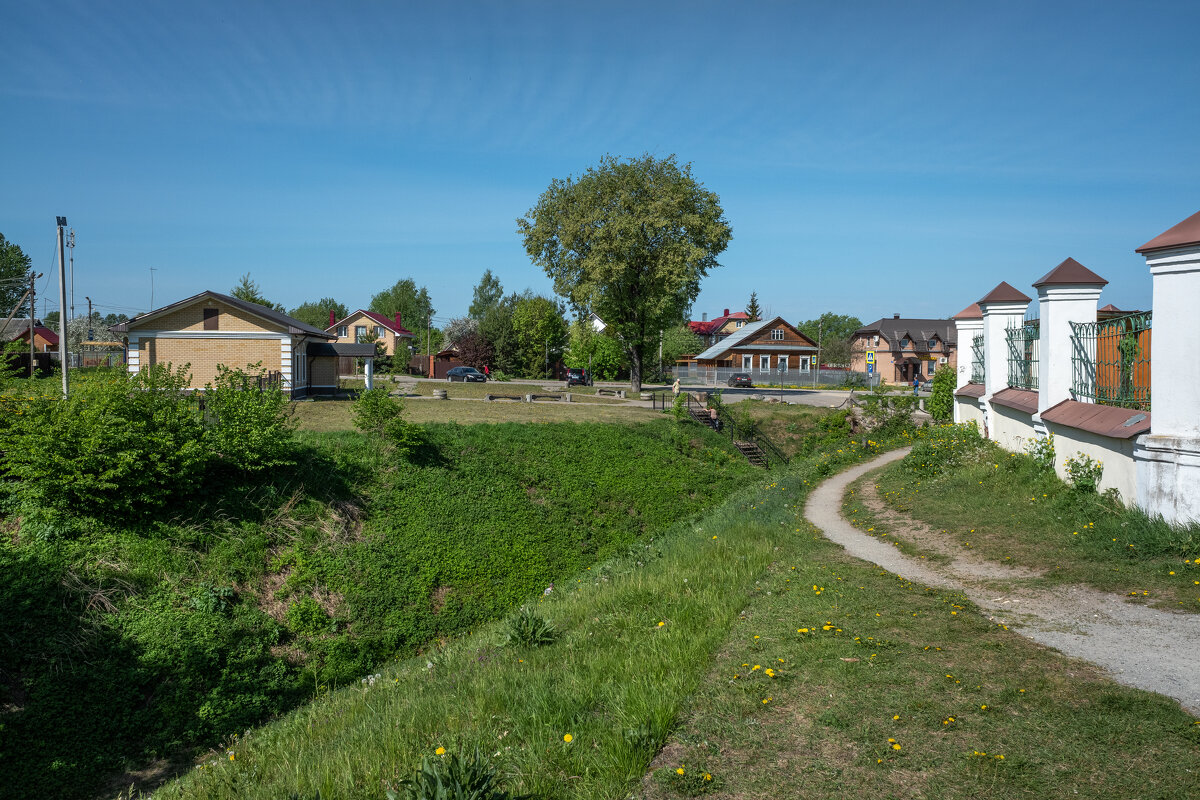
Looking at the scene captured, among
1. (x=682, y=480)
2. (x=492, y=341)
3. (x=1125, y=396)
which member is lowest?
(x=682, y=480)

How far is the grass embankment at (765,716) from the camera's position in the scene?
4086 millimetres

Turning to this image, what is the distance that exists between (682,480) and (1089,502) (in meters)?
15.4

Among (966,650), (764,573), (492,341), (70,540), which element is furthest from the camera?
(492,341)

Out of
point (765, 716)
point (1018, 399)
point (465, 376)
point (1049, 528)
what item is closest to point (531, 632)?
point (765, 716)

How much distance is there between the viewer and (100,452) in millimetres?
11867

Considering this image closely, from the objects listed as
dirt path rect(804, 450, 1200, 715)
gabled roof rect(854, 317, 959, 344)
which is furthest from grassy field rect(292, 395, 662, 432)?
gabled roof rect(854, 317, 959, 344)

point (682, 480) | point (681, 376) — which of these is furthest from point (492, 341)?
point (682, 480)

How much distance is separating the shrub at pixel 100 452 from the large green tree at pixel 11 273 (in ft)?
251

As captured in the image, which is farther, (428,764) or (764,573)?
(764,573)

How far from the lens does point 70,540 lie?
11.3 m

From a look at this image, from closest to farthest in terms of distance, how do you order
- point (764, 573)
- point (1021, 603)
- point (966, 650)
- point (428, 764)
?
point (428, 764), point (966, 650), point (1021, 603), point (764, 573)

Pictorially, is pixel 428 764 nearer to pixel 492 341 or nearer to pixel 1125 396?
pixel 1125 396

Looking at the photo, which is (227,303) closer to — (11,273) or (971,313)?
(971,313)

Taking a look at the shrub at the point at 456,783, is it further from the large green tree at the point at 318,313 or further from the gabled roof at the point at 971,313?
the large green tree at the point at 318,313
